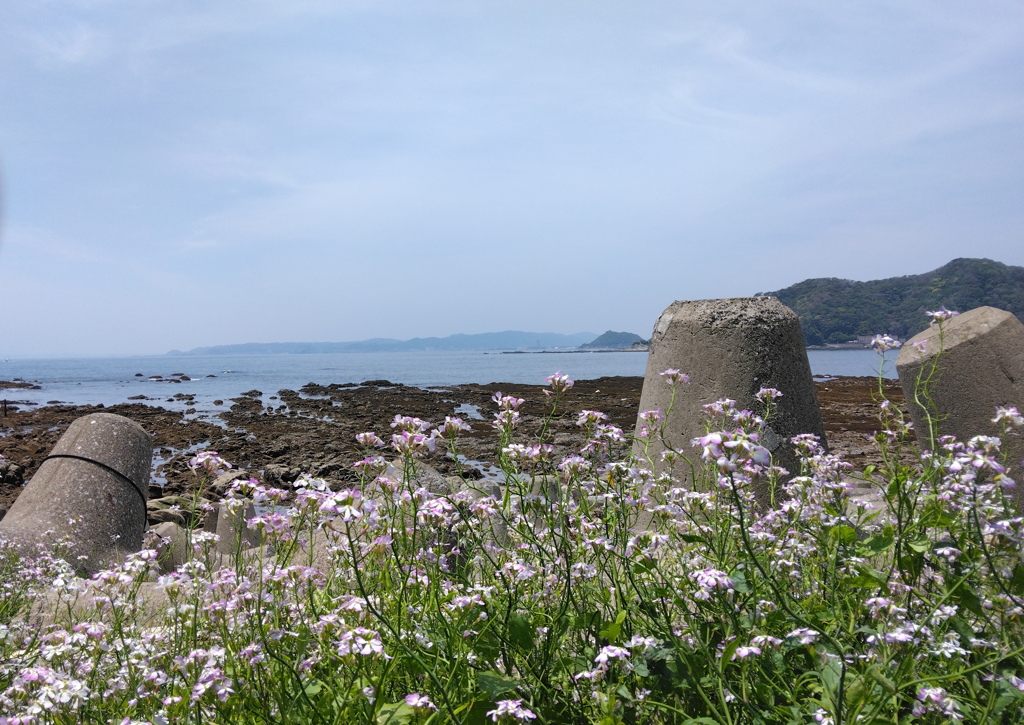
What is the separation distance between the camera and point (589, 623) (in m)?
2.05

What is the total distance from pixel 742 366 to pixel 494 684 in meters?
4.18

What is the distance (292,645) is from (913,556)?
2023mm

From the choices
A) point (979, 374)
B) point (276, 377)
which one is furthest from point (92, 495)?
point (276, 377)

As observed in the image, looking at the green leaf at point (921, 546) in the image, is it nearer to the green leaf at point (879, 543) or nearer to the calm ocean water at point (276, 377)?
the green leaf at point (879, 543)

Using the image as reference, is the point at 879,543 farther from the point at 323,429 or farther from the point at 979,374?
the point at 323,429

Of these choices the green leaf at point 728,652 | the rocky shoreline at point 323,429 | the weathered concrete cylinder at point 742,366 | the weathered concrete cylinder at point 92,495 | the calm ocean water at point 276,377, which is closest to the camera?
the green leaf at point 728,652

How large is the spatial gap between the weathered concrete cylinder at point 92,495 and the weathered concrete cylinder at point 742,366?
521 centimetres

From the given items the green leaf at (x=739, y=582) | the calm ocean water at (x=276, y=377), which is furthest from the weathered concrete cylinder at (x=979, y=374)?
the green leaf at (x=739, y=582)

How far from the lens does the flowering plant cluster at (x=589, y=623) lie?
164 centimetres

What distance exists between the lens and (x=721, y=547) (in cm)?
193

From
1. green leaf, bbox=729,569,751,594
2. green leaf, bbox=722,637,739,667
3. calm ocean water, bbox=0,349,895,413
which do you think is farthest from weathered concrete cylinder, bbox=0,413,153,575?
calm ocean water, bbox=0,349,895,413

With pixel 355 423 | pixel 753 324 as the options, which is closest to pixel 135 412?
pixel 355 423

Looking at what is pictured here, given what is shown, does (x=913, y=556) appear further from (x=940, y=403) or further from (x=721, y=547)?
(x=940, y=403)

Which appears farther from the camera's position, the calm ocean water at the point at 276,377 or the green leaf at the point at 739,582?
the calm ocean water at the point at 276,377
